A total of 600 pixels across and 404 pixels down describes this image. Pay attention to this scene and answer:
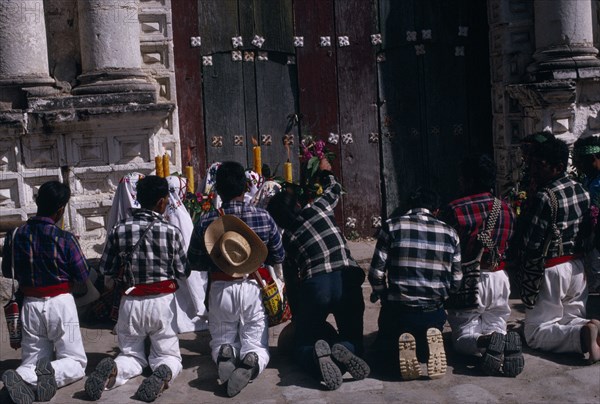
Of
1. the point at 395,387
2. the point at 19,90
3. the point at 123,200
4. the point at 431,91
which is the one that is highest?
the point at 19,90

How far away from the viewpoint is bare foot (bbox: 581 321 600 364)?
19.3 ft

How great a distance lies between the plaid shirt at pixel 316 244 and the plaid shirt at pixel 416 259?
0.36 meters

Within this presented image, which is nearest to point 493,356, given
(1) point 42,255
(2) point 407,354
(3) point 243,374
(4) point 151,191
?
(2) point 407,354

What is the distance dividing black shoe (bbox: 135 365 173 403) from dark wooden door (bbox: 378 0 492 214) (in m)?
4.16

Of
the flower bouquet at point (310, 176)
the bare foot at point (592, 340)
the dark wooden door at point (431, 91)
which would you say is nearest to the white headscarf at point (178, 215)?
Answer: the flower bouquet at point (310, 176)

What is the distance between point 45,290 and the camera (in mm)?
5867

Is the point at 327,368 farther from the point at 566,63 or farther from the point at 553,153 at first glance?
the point at 566,63

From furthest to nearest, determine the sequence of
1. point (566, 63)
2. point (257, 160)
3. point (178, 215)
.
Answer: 1. point (566, 63)
2. point (257, 160)
3. point (178, 215)

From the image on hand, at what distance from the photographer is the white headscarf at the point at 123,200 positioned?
752cm

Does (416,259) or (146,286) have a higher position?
(416,259)

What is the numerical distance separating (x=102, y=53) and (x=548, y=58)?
4.33m

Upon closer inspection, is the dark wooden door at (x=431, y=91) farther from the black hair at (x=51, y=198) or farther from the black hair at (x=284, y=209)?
the black hair at (x=51, y=198)

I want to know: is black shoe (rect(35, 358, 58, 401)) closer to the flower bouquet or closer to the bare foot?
the flower bouquet

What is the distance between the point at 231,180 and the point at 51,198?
1207 millimetres
